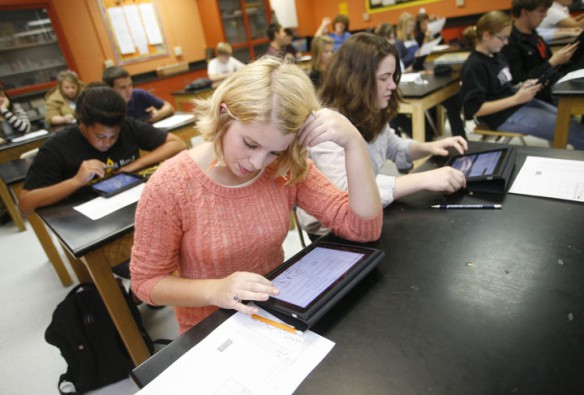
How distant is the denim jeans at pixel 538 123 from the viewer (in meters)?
2.13

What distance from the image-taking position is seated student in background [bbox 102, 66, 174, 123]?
115 inches

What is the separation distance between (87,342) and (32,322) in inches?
32.1

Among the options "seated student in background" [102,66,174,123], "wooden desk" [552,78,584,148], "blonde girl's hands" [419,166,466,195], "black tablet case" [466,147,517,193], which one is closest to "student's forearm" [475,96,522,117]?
"wooden desk" [552,78,584,148]

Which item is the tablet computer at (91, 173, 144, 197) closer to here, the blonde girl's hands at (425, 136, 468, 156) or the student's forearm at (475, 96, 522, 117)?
the blonde girl's hands at (425, 136, 468, 156)

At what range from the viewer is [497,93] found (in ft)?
7.93

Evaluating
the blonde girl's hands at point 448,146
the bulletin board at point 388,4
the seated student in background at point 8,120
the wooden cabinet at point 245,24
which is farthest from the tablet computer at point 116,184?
the bulletin board at point 388,4

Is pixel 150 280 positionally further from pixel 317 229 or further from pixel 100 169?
pixel 100 169

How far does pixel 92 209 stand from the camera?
4.68 feet

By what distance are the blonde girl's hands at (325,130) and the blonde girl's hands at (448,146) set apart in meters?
0.62

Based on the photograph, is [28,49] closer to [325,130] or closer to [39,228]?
[39,228]

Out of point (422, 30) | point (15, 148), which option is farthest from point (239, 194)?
point (422, 30)

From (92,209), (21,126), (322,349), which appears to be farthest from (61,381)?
(21,126)

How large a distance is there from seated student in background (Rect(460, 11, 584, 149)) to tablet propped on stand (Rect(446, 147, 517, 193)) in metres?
1.30

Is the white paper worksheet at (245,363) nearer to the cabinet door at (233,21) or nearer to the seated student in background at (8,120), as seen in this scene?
the seated student in background at (8,120)
